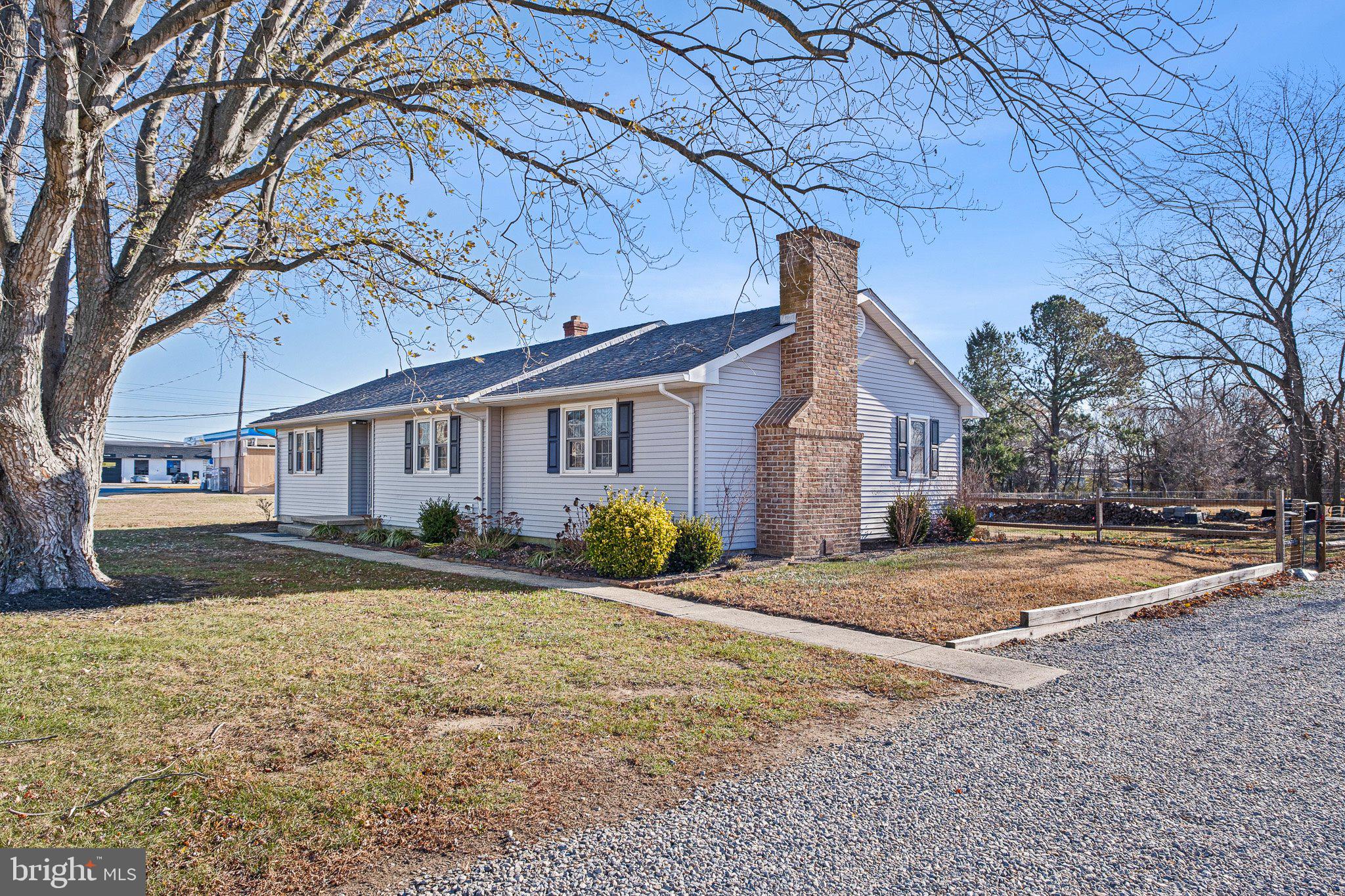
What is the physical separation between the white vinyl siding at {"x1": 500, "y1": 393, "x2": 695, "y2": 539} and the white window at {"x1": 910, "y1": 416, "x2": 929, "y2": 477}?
674 cm

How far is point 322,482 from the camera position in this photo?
22266 mm

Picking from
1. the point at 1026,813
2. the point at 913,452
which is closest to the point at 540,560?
the point at 913,452

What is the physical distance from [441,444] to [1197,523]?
1909cm

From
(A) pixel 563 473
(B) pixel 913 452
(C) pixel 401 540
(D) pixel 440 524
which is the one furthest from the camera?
(B) pixel 913 452

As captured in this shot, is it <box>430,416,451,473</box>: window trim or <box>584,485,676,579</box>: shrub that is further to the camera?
<box>430,416,451,473</box>: window trim

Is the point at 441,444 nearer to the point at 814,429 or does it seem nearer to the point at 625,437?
the point at 625,437

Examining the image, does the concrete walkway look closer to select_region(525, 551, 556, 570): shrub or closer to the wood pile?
select_region(525, 551, 556, 570): shrub

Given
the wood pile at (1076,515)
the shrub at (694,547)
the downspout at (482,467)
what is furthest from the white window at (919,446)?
the downspout at (482,467)

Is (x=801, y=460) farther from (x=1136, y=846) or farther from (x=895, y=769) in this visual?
(x=1136, y=846)

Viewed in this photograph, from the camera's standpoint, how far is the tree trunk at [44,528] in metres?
8.86

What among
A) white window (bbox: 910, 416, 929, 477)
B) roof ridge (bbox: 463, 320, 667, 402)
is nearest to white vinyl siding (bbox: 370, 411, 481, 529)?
roof ridge (bbox: 463, 320, 667, 402)

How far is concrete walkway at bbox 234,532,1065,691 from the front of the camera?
630cm

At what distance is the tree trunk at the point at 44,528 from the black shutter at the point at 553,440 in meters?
7.48

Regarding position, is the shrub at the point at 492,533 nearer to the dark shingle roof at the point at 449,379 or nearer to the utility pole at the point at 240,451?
the dark shingle roof at the point at 449,379
